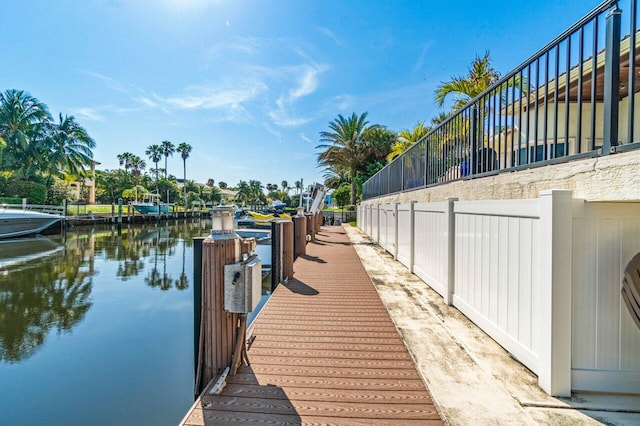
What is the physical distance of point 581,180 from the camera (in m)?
2.12

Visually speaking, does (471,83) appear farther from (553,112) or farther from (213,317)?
(213,317)

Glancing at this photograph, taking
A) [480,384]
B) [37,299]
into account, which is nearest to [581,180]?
[480,384]

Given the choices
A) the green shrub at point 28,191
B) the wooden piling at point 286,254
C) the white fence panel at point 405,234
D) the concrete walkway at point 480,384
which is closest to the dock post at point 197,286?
the concrete walkway at point 480,384

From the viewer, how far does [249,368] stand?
2.48 metres

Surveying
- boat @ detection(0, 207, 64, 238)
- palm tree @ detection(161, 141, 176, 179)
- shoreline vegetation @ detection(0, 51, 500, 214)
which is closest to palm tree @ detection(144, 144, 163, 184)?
palm tree @ detection(161, 141, 176, 179)

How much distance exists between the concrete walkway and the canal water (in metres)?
2.53

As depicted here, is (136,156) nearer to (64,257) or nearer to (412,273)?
(64,257)

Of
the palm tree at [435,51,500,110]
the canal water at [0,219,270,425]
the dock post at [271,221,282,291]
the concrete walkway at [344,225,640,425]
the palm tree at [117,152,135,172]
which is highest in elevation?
the palm tree at [117,152,135,172]

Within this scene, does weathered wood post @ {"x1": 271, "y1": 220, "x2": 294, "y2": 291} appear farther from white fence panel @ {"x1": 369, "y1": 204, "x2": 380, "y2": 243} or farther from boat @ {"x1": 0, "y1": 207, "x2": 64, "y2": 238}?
boat @ {"x1": 0, "y1": 207, "x2": 64, "y2": 238}

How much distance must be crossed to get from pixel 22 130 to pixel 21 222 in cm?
1335

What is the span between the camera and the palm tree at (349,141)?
2817 cm

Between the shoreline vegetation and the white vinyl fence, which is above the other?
the shoreline vegetation

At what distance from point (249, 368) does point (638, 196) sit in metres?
2.84

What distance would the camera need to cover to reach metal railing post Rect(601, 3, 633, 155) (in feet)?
6.36
